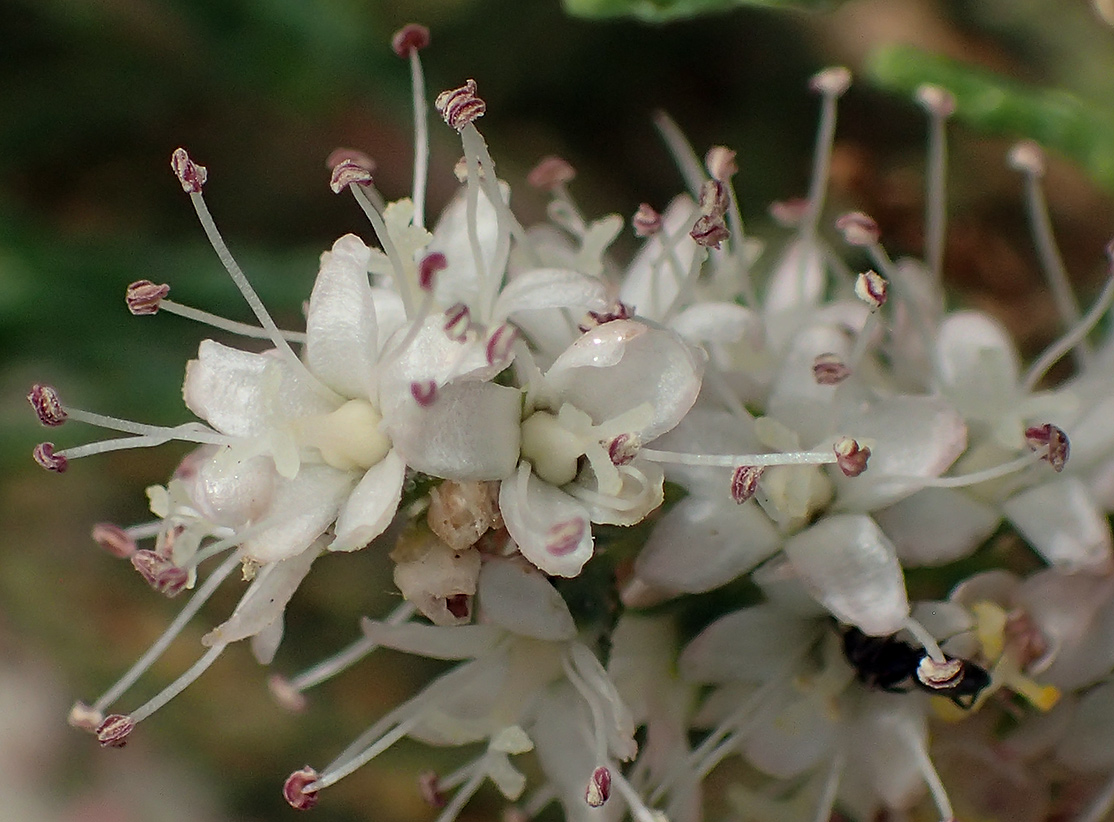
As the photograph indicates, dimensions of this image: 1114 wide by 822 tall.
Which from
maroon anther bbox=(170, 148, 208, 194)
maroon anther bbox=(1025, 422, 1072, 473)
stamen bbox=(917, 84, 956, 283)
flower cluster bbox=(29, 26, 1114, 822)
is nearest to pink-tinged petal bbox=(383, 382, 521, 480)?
flower cluster bbox=(29, 26, 1114, 822)

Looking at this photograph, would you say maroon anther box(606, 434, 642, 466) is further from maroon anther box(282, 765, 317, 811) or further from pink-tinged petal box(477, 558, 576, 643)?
maroon anther box(282, 765, 317, 811)

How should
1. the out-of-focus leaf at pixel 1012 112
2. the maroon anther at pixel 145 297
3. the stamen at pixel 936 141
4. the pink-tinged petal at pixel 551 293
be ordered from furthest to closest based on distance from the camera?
the out-of-focus leaf at pixel 1012 112 < the stamen at pixel 936 141 < the maroon anther at pixel 145 297 < the pink-tinged petal at pixel 551 293

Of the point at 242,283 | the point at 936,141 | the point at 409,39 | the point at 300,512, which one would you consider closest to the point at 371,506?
the point at 300,512

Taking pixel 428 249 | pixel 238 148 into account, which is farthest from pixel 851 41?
pixel 428 249

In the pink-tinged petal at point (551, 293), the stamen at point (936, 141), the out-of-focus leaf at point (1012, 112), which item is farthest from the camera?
the out-of-focus leaf at point (1012, 112)

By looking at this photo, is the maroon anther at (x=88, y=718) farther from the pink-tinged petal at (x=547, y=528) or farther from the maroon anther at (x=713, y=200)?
the maroon anther at (x=713, y=200)

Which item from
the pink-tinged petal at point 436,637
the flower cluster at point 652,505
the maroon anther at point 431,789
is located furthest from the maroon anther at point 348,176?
the maroon anther at point 431,789

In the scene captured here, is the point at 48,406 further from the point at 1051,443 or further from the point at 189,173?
the point at 1051,443

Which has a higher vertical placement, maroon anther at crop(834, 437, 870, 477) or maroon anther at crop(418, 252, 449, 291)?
maroon anther at crop(418, 252, 449, 291)
